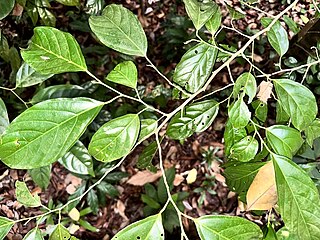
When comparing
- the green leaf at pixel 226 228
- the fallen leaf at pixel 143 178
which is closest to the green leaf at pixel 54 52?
the green leaf at pixel 226 228

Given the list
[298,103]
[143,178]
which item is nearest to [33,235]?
[298,103]

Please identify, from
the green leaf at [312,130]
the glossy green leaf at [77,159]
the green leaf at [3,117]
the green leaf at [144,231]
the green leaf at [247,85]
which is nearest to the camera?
the green leaf at [144,231]

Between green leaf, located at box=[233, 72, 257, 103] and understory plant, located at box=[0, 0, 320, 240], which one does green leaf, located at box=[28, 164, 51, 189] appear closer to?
understory plant, located at box=[0, 0, 320, 240]

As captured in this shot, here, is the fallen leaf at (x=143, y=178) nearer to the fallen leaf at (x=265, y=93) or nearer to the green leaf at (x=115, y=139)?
the fallen leaf at (x=265, y=93)

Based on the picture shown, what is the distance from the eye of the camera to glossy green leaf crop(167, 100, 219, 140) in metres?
1.00

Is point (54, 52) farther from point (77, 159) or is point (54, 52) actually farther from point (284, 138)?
point (77, 159)

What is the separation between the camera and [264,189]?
0.98m

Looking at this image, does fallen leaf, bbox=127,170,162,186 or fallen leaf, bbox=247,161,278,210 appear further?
fallen leaf, bbox=127,170,162,186

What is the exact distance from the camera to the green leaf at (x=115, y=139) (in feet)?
2.84

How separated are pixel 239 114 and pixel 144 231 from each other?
27 cm

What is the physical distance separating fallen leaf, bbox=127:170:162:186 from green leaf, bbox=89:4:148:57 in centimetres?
117

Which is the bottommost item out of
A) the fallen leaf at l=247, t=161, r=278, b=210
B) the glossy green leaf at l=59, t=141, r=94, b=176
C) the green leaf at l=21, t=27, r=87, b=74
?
the glossy green leaf at l=59, t=141, r=94, b=176

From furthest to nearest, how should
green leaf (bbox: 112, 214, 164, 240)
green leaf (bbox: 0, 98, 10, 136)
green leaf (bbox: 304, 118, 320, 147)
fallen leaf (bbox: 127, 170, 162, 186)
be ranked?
fallen leaf (bbox: 127, 170, 162, 186) → green leaf (bbox: 0, 98, 10, 136) → green leaf (bbox: 304, 118, 320, 147) → green leaf (bbox: 112, 214, 164, 240)

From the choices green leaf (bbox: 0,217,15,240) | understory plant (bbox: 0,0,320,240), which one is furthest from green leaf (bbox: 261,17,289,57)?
green leaf (bbox: 0,217,15,240)
